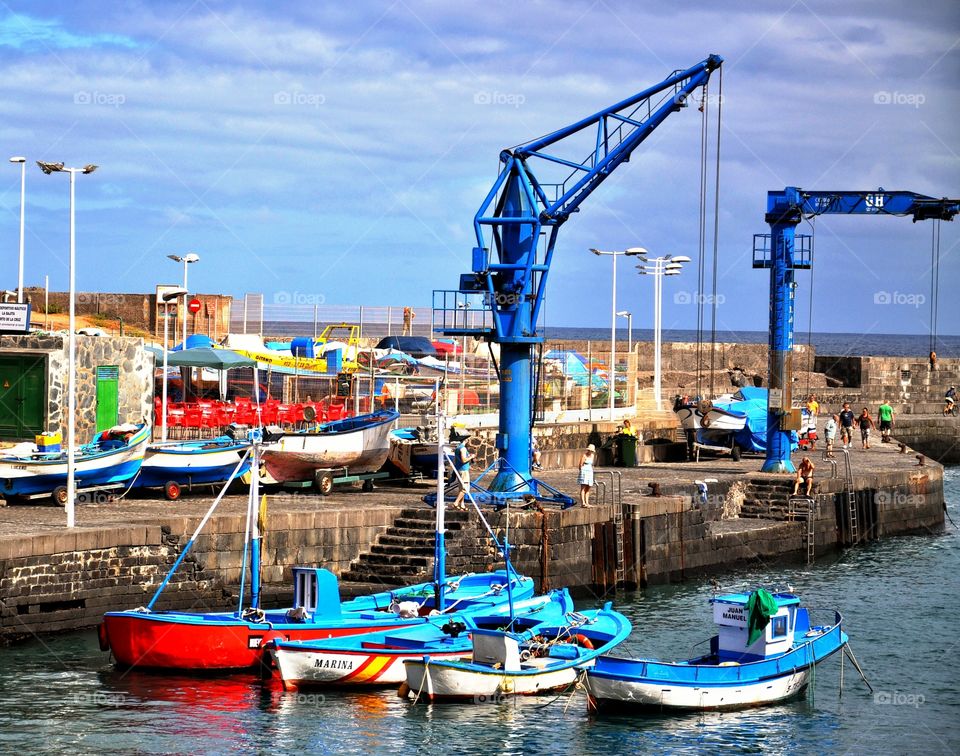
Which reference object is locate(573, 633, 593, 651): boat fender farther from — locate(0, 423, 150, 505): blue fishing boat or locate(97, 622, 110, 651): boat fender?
locate(0, 423, 150, 505): blue fishing boat

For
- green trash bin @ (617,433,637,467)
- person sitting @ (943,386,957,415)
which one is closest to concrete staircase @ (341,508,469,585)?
green trash bin @ (617,433,637,467)

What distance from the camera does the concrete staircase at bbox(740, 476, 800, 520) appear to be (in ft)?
125

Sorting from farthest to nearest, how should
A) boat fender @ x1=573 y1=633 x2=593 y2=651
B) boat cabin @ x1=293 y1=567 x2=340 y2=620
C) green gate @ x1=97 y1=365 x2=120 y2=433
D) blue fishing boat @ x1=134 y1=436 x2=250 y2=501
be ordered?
green gate @ x1=97 y1=365 x2=120 y2=433 < blue fishing boat @ x1=134 y1=436 x2=250 y2=501 < boat fender @ x1=573 y1=633 x2=593 y2=651 < boat cabin @ x1=293 y1=567 x2=340 y2=620

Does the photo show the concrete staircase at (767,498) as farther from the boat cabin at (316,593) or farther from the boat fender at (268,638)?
the boat fender at (268,638)

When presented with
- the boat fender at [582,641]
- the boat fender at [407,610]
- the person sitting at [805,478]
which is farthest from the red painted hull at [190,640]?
the person sitting at [805,478]

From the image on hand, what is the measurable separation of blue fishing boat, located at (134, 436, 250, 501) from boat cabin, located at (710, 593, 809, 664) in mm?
12076

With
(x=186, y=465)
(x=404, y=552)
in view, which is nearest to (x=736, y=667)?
(x=404, y=552)

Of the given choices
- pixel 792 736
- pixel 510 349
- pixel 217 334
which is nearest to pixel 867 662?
pixel 792 736

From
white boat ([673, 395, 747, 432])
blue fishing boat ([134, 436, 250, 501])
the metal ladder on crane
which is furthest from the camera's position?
white boat ([673, 395, 747, 432])

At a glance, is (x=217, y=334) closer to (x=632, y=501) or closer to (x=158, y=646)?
(x=632, y=501)

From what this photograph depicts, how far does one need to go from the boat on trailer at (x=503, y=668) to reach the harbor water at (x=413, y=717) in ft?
0.66

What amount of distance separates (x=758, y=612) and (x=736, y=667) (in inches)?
36.0

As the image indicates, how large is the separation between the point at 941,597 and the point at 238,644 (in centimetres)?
1647

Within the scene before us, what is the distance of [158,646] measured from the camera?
2267 centimetres
